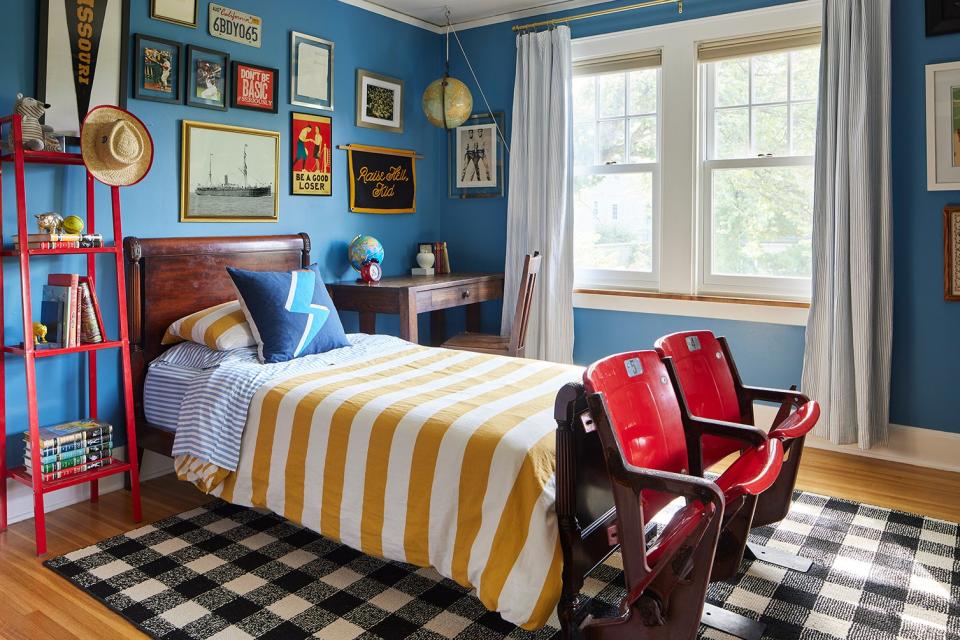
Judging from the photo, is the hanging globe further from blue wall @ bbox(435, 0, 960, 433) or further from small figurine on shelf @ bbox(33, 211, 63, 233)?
small figurine on shelf @ bbox(33, 211, 63, 233)

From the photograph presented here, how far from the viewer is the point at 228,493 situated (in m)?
2.75

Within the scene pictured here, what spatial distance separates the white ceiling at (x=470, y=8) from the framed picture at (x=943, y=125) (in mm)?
1832

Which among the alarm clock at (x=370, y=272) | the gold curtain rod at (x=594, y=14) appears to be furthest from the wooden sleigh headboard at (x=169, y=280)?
the gold curtain rod at (x=594, y=14)

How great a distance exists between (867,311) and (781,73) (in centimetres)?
130


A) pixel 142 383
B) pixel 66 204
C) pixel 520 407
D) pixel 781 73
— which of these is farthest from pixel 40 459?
pixel 781 73

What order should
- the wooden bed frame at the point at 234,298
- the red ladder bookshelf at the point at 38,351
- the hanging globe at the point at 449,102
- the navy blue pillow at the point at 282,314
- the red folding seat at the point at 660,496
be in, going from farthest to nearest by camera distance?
the hanging globe at the point at 449,102
the navy blue pillow at the point at 282,314
the red ladder bookshelf at the point at 38,351
the wooden bed frame at the point at 234,298
the red folding seat at the point at 660,496

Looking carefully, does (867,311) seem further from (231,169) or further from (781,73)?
(231,169)

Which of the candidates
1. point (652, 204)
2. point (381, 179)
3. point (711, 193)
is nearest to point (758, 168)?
point (711, 193)

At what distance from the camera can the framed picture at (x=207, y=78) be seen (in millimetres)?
3451

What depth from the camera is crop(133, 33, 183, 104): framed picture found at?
3240 millimetres

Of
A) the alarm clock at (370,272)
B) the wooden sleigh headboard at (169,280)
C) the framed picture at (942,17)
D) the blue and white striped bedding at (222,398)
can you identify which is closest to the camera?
the blue and white striped bedding at (222,398)

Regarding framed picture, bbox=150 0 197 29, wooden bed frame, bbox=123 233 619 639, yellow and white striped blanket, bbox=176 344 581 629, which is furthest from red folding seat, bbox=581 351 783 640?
framed picture, bbox=150 0 197 29

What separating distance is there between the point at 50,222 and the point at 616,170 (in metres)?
2.92

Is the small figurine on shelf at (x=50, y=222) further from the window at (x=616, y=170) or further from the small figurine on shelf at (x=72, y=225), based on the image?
the window at (x=616, y=170)
